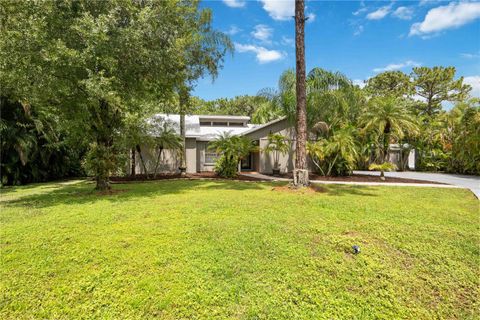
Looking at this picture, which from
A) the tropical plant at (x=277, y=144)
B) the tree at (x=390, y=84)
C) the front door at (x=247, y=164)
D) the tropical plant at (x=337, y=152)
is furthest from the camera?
the tree at (x=390, y=84)

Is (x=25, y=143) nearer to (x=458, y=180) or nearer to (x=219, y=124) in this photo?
(x=219, y=124)

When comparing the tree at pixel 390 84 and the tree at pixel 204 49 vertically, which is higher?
the tree at pixel 390 84

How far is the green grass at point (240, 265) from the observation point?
3417 mm

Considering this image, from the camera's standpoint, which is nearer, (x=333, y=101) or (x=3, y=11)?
(x=3, y=11)

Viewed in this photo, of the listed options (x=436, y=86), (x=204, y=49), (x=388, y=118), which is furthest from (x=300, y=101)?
(x=436, y=86)

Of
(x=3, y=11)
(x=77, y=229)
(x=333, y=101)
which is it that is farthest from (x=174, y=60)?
(x=333, y=101)

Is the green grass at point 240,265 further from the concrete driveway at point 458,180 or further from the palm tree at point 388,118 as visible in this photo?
the palm tree at point 388,118

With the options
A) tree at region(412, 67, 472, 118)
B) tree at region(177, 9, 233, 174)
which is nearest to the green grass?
tree at region(177, 9, 233, 174)

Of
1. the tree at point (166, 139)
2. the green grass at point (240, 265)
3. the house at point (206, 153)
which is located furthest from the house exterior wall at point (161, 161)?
the green grass at point (240, 265)

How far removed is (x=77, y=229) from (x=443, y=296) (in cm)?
642

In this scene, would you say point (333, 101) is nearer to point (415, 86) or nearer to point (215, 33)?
point (215, 33)

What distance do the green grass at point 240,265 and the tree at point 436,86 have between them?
95.1 ft

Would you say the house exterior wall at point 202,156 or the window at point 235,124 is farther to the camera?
the window at point 235,124

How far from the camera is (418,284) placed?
3891 mm
